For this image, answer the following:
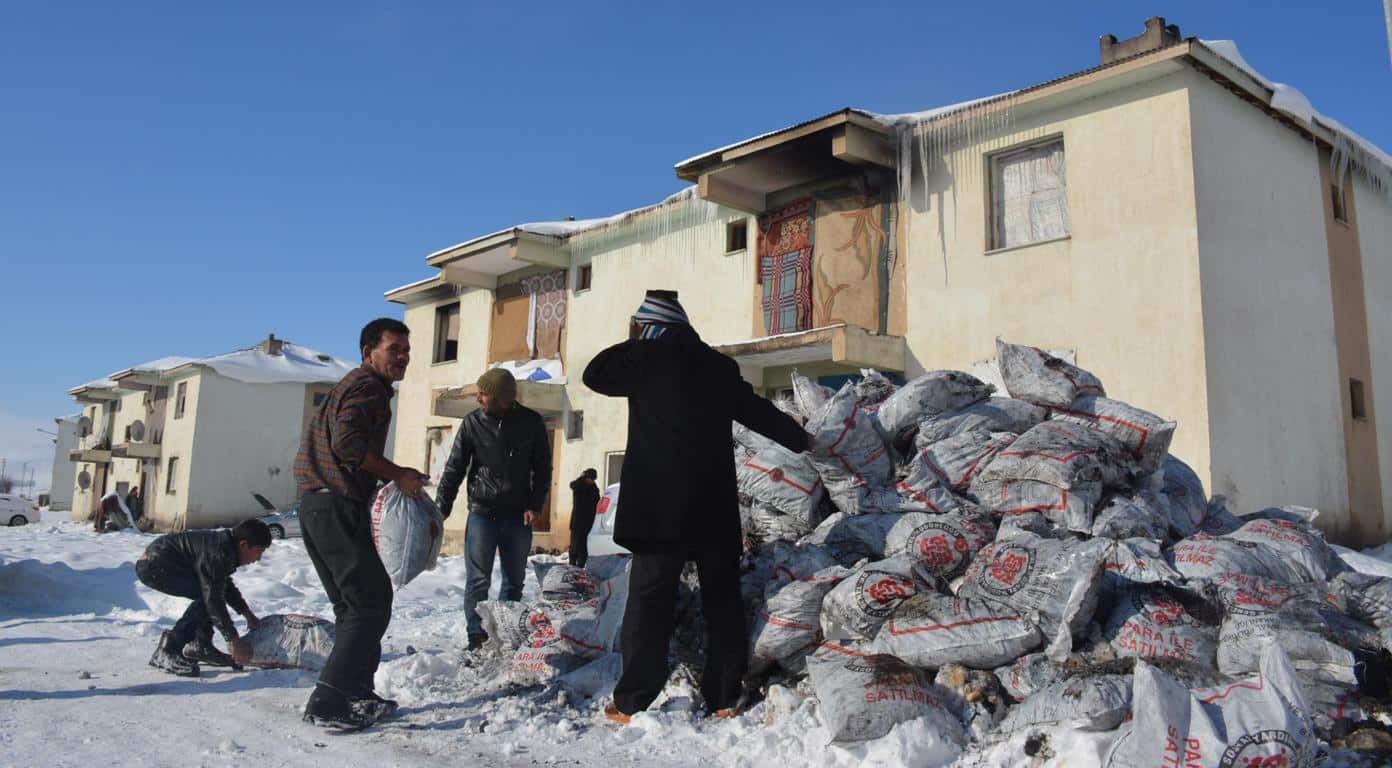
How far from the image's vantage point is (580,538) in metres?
11.0

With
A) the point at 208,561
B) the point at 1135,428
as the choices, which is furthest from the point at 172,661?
the point at 1135,428

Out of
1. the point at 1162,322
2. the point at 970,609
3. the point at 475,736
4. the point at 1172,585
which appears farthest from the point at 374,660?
the point at 1162,322

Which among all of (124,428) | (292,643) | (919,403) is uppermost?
(124,428)

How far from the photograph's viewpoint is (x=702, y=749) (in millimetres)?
3158

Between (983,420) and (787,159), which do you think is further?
→ (787,159)

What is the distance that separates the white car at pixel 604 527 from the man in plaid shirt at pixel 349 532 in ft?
16.3

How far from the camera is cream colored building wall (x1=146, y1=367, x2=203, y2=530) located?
89.3ft

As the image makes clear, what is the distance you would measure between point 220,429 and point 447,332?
12.2 metres

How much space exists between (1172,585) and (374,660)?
298 cm

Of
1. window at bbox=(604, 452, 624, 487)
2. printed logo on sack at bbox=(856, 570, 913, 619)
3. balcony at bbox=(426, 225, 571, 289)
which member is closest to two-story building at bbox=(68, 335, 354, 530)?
balcony at bbox=(426, 225, 571, 289)

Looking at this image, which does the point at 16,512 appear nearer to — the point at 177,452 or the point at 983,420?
the point at 177,452

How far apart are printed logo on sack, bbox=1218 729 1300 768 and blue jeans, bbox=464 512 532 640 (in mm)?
3406

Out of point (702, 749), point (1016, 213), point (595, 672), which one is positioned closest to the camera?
point (702, 749)

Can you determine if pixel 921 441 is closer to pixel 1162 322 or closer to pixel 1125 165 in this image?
pixel 1162 322
